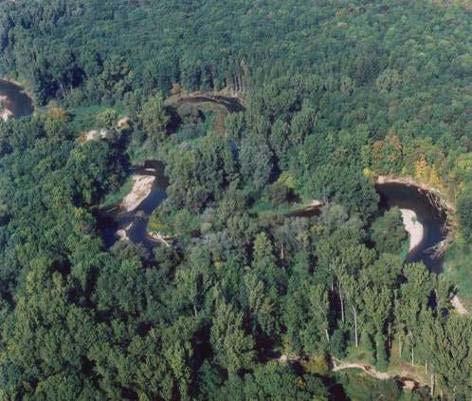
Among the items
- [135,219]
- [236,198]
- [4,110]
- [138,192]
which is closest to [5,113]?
[4,110]

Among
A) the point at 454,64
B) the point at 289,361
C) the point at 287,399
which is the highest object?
the point at 454,64

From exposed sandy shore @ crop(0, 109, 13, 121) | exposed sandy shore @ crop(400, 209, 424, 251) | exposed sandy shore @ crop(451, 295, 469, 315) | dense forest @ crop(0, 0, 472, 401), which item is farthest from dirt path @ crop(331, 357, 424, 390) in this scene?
exposed sandy shore @ crop(0, 109, 13, 121)

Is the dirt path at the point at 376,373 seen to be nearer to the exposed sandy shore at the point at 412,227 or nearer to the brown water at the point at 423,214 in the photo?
the brown water at the point at 423,214

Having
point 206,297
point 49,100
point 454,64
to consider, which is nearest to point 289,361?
point 206,297

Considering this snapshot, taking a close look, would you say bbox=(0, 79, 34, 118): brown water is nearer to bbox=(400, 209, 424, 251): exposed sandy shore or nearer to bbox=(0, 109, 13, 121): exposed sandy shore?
bbox=(0, 109, 13, 121): exposed sandy shore

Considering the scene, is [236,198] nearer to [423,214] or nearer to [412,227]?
[412,227]

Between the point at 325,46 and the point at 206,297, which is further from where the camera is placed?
the point at 325,46

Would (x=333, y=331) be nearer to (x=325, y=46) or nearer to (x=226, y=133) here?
(x=226, y=133)
